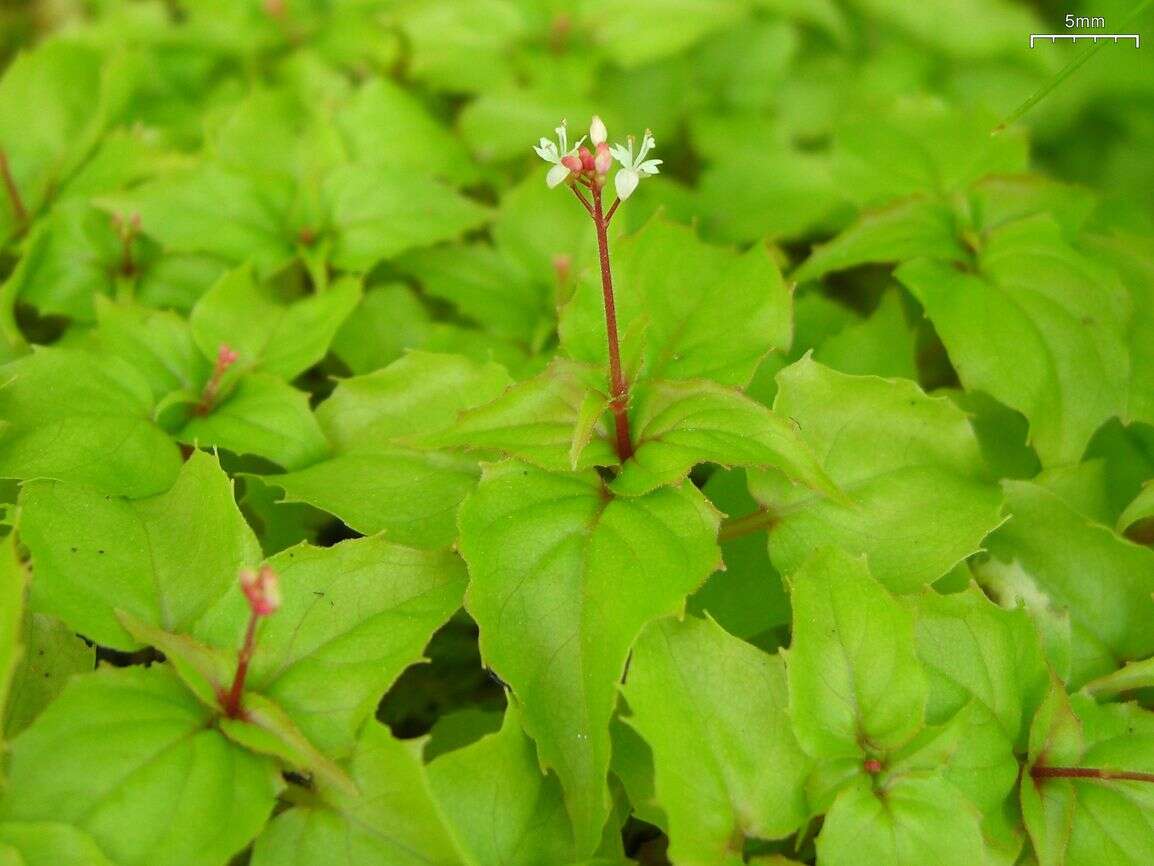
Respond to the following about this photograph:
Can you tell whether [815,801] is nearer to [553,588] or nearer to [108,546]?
[553,588]

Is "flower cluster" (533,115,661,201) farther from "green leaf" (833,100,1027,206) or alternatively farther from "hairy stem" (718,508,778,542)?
"green leaf" (833,100,1027,206)

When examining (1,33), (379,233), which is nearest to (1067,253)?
(379,233)

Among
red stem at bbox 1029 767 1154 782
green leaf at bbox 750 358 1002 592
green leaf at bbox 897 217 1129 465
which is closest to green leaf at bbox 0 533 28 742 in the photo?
green leaf at bbox 750 358 1002 592

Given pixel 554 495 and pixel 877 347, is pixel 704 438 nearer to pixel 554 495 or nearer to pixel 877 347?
pixel 554 495

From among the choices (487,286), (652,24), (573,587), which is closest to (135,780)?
(573,587)

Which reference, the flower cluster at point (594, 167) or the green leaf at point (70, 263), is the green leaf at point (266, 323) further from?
the flower cluster at point (594, 167)

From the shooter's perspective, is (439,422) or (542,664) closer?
(542,664)
